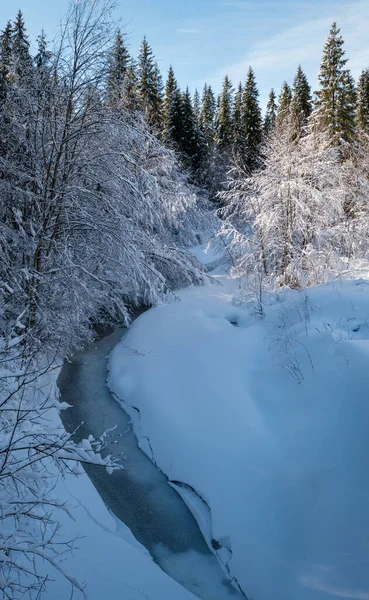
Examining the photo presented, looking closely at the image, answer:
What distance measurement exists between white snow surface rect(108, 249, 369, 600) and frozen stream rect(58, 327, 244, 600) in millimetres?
253

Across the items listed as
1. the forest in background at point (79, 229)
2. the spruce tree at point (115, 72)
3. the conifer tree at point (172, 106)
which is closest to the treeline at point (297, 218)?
the forest in background at point (79, 229)

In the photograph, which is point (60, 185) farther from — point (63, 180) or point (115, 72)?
point (115, 72)

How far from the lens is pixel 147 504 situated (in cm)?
616

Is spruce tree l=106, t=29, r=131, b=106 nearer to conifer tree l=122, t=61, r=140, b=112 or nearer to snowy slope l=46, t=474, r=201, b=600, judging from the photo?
conifer tree l=122, t=61, r=140, b=112

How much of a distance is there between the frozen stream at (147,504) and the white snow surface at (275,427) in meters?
0.25

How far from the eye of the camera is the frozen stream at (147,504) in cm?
500

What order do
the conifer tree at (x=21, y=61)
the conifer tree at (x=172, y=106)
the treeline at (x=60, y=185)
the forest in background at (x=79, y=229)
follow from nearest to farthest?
the forest in background at (x=79, y=229)
the treeline at (x=60, y=185)
the conifer tree at (x=21, y=61)
the conifer tree at (x=172, y=106)

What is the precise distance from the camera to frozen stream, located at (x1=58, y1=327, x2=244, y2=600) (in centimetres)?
500

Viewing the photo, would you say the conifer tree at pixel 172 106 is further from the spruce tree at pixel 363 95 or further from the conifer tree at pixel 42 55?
the conifer tree at pixel 42 55

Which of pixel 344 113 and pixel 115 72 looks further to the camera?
pixel 344 113

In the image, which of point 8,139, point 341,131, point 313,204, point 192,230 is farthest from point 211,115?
point 8,139

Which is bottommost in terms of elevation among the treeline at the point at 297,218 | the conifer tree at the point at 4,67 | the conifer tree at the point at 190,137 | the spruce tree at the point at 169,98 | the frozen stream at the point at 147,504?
the frozen stream at the point at 147,504

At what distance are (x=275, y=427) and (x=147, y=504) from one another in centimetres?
244

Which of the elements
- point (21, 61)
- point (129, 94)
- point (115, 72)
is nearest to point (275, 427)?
point (115, 72)
